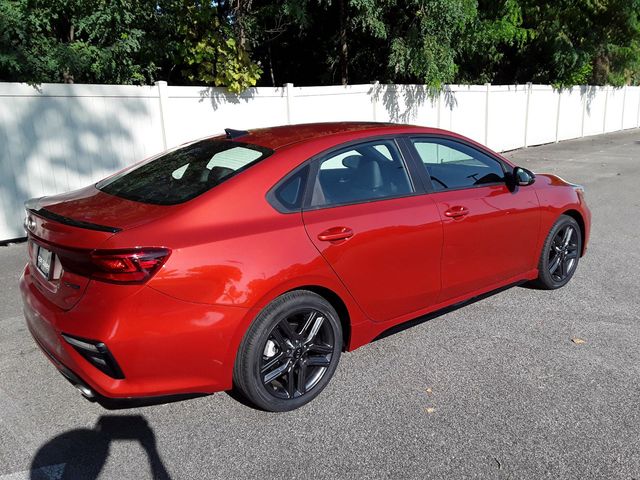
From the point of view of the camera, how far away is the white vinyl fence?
6848 mm

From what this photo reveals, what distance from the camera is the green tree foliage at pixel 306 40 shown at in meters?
8.16

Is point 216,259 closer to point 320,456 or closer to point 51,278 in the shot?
point 51,278

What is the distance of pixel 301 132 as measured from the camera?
361cm

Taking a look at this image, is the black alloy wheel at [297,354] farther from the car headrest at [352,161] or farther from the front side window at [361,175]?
the car headrest at [352,161]

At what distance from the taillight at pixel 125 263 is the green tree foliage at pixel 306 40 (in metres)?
5.55

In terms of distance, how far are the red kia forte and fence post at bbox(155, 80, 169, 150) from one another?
470 centimetres

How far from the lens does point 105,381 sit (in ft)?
8.52

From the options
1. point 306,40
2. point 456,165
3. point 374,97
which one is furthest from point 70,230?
point 306,40

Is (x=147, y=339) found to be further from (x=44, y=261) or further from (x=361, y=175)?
(x=361, y=175)

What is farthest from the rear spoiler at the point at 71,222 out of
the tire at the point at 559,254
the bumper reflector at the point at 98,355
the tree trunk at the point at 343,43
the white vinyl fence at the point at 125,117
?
the tree trunk at the point at 343,43

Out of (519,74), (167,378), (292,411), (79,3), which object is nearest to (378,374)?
(292,411)

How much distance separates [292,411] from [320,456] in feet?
1.43

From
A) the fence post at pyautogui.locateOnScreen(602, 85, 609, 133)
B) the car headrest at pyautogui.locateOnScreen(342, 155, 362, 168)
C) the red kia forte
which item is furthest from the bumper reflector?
the fence post at pyautogui.locateOnScreen(602, 85, 609, 133)

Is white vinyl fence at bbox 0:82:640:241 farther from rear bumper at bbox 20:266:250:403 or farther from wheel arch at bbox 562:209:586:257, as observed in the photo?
wheel arch at bbox 562:209:586:257
